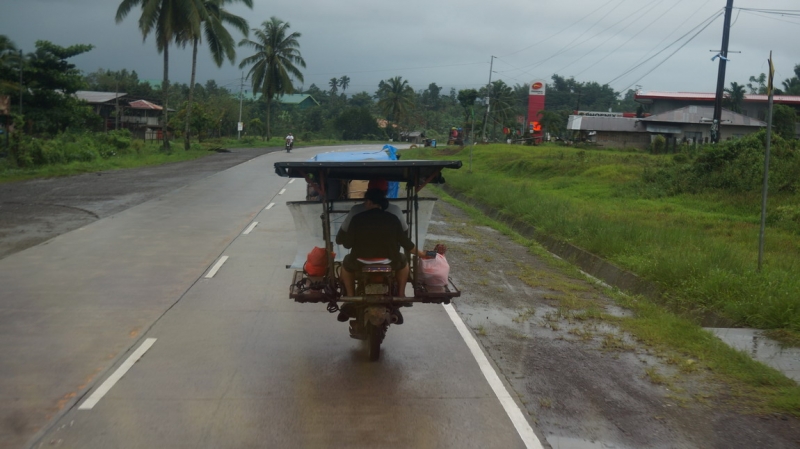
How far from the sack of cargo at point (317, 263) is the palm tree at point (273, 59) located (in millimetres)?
63294

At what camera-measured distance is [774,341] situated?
8.59 metres

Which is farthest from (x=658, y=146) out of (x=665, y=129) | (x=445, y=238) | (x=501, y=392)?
(x=501, y=392)

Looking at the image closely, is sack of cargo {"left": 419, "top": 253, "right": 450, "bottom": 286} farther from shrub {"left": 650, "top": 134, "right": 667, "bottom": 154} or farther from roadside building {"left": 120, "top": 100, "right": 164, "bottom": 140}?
roadside building {"left": 120, "top": 100, "right": 164, "bottom": 140}

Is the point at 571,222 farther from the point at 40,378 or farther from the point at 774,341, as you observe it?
the point at 40,378

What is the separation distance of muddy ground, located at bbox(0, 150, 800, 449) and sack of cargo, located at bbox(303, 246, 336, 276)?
1.86 meters

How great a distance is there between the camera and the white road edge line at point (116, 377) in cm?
614

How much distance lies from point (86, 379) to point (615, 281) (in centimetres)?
849

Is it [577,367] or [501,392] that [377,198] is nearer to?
[501,392]

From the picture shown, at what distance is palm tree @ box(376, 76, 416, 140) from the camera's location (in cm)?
10031

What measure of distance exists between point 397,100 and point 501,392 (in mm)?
96325

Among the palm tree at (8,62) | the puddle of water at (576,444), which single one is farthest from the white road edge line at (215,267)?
the palm tree at (8,62)

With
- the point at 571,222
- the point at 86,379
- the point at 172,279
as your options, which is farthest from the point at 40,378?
the point at 571,222

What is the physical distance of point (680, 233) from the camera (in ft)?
48.5

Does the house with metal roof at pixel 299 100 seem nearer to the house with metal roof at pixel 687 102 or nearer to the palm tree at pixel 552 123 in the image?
the palm tree at pixel 552 123
